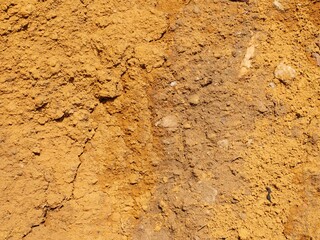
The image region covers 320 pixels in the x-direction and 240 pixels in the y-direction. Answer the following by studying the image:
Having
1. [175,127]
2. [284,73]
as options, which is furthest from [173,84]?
[284,73]

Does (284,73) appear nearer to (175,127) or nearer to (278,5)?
(278,5)

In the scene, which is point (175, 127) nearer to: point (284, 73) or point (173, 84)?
point (173, 84)

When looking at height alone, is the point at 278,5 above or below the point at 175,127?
above

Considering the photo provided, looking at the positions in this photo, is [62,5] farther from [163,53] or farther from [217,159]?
[217,159]

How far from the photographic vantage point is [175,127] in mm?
2012

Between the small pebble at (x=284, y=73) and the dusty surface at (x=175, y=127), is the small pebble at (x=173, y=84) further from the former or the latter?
the small pebble at (x=284, y=73)

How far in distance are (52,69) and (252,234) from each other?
3.21 ft

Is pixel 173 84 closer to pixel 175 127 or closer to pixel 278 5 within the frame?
pixel 175 127

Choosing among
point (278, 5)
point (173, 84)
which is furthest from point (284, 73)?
point (173, 84)

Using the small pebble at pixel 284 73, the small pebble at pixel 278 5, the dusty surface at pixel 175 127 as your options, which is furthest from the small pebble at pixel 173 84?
the small pebble at pixel 278 5

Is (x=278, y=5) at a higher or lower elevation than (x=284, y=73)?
higher

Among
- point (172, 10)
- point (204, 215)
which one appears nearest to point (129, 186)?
point (204, 215)

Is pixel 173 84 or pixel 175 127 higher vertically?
pixel 173 84

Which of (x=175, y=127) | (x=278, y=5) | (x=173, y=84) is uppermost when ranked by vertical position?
(x=278, y=5)
